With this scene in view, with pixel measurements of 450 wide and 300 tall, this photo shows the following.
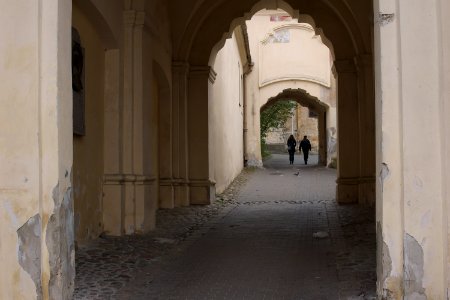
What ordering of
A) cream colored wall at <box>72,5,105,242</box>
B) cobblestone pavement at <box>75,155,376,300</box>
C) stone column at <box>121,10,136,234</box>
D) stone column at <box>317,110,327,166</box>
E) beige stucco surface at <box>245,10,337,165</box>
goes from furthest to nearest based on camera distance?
stone column at <box>317,110,327,166</box> → beige stucco surface at <box>245,10,337,165</box> → stone column at <box>121,10,136,234</box> → cream colored wall at <box>72,5,105,242</box> → cobblestone pavement at <box>75,155,376,300</box>

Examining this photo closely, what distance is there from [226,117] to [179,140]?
5632 mm

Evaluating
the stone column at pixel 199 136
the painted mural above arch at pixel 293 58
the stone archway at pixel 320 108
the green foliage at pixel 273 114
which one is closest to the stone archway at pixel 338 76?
the stone column at pixel 199 136

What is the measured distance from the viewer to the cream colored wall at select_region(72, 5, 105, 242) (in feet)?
23.1

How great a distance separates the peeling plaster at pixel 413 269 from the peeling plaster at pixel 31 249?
107 inches

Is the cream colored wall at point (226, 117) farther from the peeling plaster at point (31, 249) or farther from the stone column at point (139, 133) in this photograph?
the peeling plaster at point (31, 249)

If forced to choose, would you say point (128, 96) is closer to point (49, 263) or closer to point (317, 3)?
point (49, 263)

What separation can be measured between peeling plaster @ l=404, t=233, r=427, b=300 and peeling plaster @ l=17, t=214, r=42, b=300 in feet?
8.90

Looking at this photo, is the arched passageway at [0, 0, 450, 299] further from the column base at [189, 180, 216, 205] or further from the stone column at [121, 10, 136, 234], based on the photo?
the column base at [189, 180, 216, 205]

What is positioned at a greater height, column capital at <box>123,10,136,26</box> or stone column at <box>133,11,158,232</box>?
column capital at <box>123,10,136,26</box>

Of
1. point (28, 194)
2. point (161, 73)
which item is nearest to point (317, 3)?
point (161, 73)

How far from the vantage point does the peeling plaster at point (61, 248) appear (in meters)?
4.32

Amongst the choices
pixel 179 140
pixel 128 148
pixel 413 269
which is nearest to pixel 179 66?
pixel 179 140

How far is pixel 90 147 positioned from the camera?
24.8ft

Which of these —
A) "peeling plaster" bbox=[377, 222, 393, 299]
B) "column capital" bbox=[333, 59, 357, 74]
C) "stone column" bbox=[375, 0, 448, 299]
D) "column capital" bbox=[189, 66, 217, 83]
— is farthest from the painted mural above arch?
"peeling plaster" bbox=[377, 222, 393, 299]
